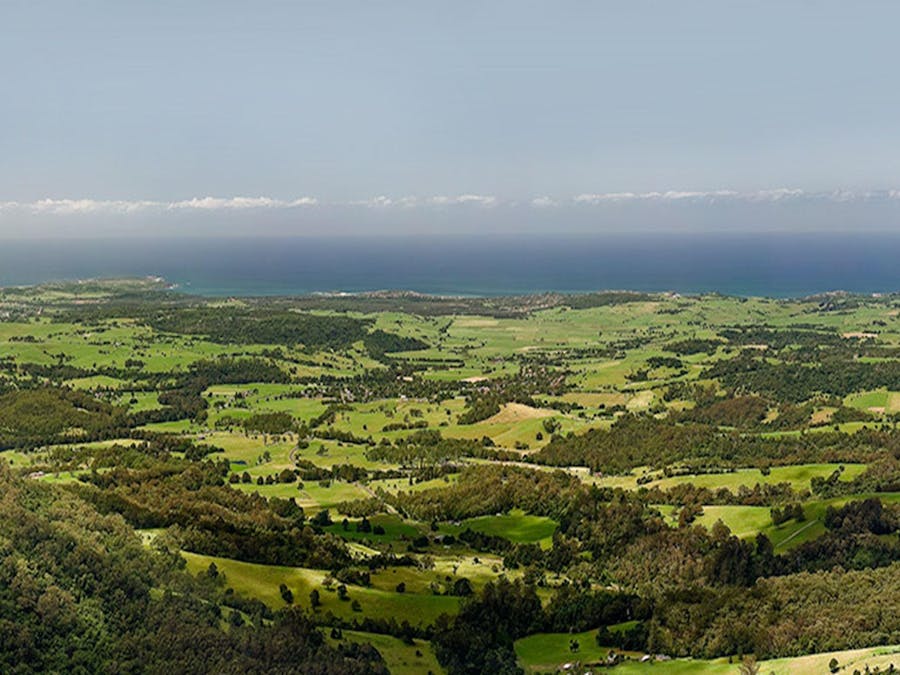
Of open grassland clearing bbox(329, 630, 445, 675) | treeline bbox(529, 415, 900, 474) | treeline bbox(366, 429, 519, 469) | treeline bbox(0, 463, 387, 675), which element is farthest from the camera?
treeline bbox(366, 429, 519, 469)

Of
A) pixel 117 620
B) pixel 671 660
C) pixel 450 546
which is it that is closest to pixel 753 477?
pixel 450 546

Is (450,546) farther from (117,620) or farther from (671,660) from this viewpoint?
(117,620)

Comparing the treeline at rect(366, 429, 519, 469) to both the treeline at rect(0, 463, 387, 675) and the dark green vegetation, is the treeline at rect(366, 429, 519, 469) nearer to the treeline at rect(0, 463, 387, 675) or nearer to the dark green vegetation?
the dark green vegetation

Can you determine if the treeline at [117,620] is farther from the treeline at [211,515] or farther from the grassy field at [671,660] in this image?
the grassy field at [671,660]

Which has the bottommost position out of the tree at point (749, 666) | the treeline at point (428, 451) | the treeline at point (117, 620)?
the treeline at point (428, 451)

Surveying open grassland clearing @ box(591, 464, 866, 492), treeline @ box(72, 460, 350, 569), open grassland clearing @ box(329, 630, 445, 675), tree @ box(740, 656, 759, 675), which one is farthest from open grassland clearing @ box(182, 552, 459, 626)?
open grassland clearing @ box(591, 464, 866, 492)

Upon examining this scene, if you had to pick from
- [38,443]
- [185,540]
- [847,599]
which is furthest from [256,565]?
[38,443]

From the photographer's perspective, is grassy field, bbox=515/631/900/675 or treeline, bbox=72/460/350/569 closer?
grassy field, bbox=515/631/900/675

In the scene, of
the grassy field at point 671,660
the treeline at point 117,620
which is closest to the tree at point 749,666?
the grassy field at point 671,660

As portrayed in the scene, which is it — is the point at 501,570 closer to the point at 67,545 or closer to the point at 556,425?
the point at 67,545

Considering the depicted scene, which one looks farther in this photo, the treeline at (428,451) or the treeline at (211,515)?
the treeline at (428,451)

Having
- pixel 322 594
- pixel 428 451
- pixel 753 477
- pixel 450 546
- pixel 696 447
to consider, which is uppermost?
pixel 322 594

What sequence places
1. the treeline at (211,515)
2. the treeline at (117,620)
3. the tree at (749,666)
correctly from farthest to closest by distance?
the treeline at (211,515)
the tree at (749,666)
the treeline at (117,620)
